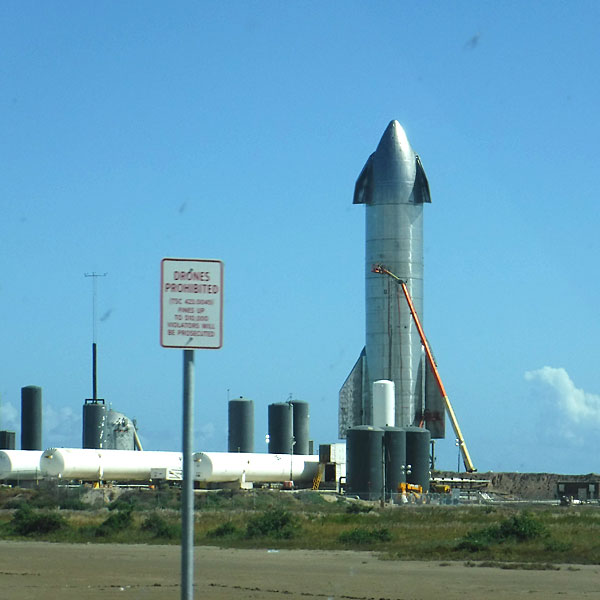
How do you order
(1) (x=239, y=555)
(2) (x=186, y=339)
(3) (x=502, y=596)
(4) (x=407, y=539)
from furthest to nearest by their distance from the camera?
(4) (x=407, y=539) < (1) (x=239, y=555) < (3) (x=502, y=596) < (2) (x=186, y=339)

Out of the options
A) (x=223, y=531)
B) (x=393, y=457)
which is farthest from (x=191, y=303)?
(x=393, y=457)

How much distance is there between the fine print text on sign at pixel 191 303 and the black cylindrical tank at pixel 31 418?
289ft

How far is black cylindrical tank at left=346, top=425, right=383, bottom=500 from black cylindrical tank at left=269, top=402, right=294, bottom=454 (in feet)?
81.8

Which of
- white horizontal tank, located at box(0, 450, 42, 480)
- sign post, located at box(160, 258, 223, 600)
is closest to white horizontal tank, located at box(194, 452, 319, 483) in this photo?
white horizontal tank, located at box(0, 450, 42, 480)

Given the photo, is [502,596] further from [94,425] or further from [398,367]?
[94,425]

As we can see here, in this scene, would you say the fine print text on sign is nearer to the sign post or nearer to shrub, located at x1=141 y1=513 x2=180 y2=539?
the sign post

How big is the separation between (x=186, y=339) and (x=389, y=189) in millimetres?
64911

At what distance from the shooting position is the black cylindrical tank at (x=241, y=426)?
99062mm

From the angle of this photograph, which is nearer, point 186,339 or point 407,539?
Result: point 186,339

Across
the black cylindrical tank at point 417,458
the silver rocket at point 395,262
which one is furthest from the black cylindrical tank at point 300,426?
the black cylindrical tank at point 417,458

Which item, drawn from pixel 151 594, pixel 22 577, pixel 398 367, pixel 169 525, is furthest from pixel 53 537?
pixel 398 367

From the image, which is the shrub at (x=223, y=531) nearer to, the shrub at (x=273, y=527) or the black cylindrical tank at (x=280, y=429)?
the shrub at (x=273, y=527)

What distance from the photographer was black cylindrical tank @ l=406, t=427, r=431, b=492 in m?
69.8

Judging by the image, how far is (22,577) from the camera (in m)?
23.7
